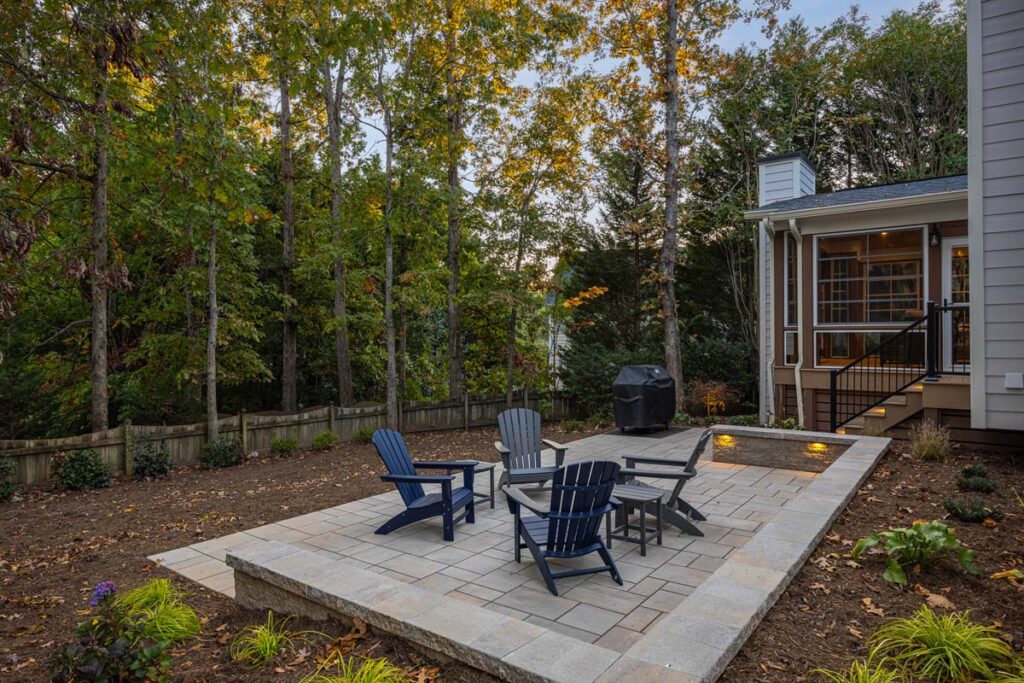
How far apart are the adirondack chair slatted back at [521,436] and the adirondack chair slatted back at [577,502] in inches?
83.9

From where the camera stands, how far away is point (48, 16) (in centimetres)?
430

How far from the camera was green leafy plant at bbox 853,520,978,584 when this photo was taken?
11.1ft

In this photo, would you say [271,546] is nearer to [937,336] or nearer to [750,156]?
[937,336]

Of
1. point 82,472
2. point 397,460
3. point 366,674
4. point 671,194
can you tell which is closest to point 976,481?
point 397,460

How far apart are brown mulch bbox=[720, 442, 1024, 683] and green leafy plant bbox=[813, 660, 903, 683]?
0.25 ft

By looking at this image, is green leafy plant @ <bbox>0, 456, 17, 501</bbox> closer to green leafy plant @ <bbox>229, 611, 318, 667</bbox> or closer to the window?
green leafy plant @ <bbox>229, 611, 318, 667</bbox>

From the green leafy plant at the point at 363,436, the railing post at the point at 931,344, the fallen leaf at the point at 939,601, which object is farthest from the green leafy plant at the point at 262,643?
the railing post at the point at 931,344

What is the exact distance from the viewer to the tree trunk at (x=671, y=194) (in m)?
11.2

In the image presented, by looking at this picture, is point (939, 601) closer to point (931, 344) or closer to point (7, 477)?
point (931, 344)

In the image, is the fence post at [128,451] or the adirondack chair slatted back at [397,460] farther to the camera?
the fence post at [128,451]

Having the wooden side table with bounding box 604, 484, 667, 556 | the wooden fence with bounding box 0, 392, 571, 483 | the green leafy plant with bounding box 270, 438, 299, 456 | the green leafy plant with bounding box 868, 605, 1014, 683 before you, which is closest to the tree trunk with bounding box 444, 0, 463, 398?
the wooden fence with bounding box 0, 392, 571, 483

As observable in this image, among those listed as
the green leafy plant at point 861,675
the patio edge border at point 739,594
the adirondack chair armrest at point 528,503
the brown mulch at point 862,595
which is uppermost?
the adirondack chair armrest at point 528,503

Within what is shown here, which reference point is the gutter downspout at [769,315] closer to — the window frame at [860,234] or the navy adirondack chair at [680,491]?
the window frame at [860,234]

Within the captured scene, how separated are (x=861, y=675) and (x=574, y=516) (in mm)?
1590
